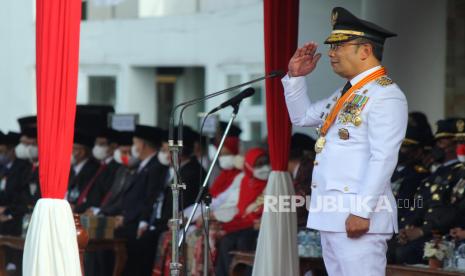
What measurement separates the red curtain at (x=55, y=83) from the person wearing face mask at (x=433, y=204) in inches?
103

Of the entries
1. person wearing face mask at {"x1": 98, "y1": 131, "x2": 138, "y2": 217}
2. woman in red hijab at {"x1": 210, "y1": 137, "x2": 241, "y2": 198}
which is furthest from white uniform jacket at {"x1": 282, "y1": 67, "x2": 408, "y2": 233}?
person wearing face mask at {"x1": 98, "y1": 131, "x2": 138, "y2": 217}

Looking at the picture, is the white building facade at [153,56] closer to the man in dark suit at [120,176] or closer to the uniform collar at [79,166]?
the man in dark suit at [120,176]

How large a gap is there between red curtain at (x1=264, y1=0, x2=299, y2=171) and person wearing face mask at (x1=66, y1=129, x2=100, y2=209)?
167 inches

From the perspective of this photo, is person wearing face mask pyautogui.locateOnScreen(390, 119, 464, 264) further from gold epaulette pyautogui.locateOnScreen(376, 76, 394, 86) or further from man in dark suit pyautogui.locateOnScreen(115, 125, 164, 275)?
man in dark suit pyautogui.locateOnScreen(115, 125, 164, 275)

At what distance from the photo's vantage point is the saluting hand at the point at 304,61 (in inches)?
235

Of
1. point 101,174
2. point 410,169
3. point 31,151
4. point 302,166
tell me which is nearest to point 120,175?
point 101,174

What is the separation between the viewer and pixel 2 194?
1213cm

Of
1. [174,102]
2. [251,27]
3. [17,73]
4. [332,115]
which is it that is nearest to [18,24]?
[17,73]

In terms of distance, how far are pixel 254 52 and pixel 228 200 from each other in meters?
4.93

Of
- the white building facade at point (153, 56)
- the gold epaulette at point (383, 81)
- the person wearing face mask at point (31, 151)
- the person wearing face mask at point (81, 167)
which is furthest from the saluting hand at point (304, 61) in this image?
the person wearing face mask at point (31, 151)

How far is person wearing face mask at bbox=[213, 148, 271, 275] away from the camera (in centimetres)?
923

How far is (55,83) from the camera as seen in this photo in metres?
6.12

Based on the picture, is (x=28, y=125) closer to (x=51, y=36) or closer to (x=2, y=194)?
(x=2, y=194)

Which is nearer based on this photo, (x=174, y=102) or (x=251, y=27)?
(x=251, y=27)
